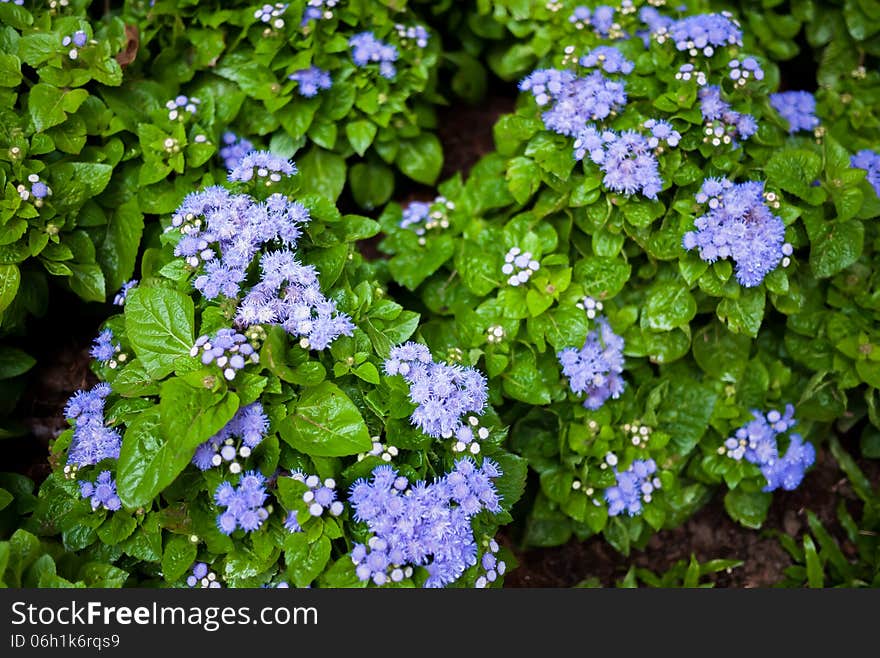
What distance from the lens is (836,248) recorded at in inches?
140

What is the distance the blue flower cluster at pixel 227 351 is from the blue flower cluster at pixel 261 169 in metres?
0.73

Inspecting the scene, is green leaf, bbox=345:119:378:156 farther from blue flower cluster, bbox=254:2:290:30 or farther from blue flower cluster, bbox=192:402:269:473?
blue flower cluster, bbox=192:402:269:473

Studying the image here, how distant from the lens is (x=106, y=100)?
3684 millimetres

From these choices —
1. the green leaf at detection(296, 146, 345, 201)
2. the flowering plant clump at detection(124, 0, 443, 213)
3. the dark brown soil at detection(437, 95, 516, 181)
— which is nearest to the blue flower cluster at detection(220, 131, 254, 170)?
the flowering plant clump at detection(124, 0, 443, 213)

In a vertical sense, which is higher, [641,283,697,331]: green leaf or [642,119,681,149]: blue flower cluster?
[642,119,681,149]: blue flower cluster

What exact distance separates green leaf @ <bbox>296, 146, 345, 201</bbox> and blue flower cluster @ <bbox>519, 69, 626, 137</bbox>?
1016 mm

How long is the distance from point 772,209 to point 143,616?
2.88m

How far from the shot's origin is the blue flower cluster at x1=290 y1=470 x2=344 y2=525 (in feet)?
8.80

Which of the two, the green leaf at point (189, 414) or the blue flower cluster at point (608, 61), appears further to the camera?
the blue flower cluster at point (608, 61)

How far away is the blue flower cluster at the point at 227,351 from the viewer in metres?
2.69

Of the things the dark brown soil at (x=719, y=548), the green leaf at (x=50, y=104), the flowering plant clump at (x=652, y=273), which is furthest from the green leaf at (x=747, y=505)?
the green leaf at (x=50, y=104)

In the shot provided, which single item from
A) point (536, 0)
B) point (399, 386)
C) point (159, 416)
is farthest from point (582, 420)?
point (536, 0)

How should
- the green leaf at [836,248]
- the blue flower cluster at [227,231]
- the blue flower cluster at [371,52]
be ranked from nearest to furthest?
the blue flower cluster at [227,231], the green leaf at [836,248], the blue flower cluster at [371,52]

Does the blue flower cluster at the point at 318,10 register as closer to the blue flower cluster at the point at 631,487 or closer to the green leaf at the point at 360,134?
the green leaf at the point at 360,134
